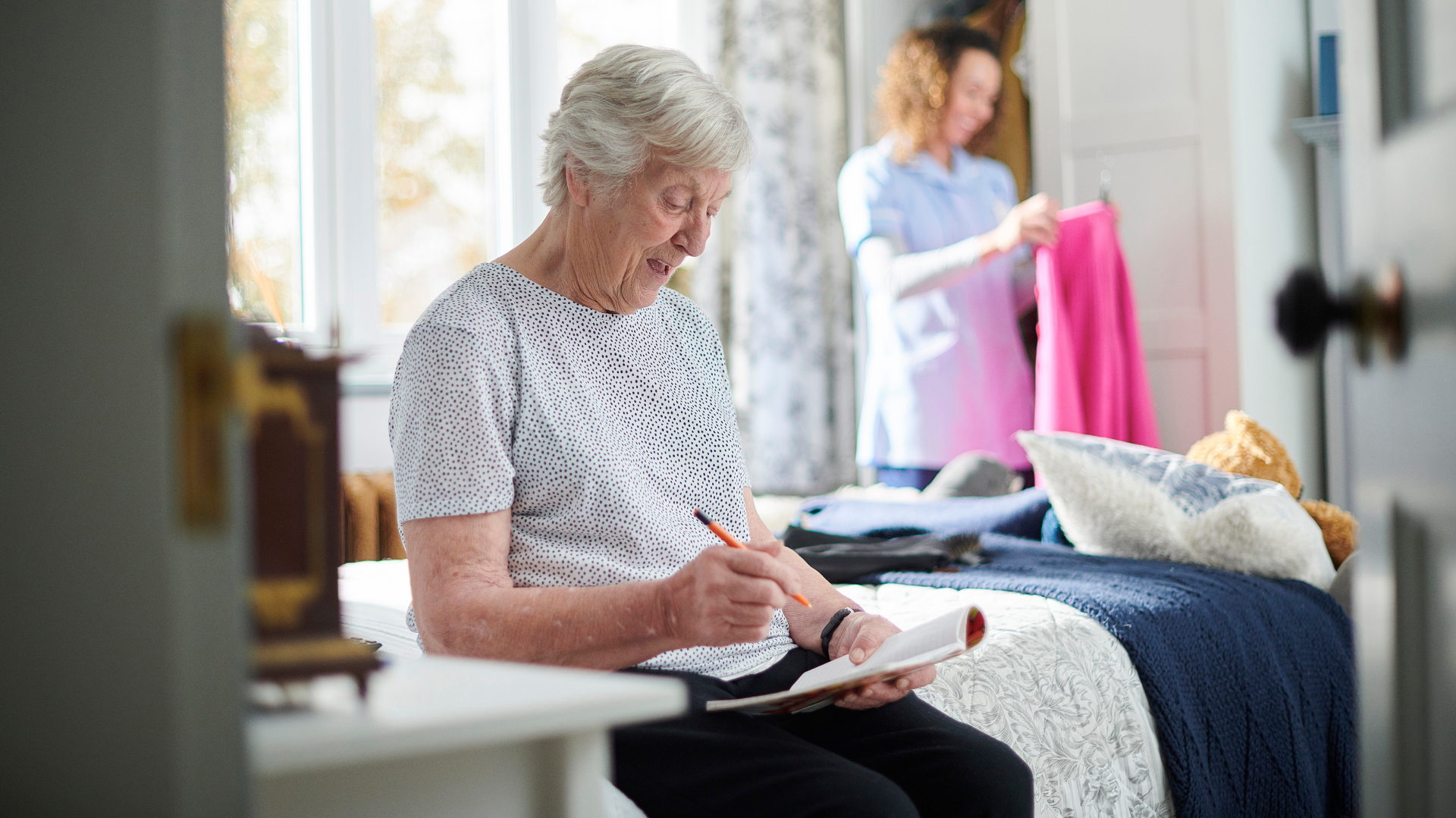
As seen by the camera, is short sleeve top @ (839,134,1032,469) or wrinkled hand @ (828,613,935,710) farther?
short sleeve top @ (839,134,1032,469)

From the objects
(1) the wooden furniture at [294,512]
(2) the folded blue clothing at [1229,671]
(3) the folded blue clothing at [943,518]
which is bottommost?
(2) the folded blue clothing at [1229,671]

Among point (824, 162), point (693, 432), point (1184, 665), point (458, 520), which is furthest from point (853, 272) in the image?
point (458, 520)


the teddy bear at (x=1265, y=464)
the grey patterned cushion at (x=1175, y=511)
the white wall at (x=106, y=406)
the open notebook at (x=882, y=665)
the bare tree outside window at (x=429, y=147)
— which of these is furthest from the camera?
the bare tree outside window at (x=429, y=147)

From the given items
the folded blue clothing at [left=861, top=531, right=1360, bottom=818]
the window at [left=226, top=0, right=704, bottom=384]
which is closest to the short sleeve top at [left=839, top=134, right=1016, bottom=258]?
the window at [left=226, top=0, right=704, bottom=384]

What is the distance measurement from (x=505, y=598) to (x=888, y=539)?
125 centimetres

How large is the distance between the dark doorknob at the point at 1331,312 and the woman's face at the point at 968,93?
7.90 ft

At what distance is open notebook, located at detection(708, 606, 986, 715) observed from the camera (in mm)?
970

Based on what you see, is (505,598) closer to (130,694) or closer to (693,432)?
(693,432)

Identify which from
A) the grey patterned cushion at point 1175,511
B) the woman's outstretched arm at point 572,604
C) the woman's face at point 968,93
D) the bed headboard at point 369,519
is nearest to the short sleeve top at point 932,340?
the woman's face at point 968,93

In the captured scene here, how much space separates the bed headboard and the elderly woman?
141 cm

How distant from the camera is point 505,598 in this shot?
3.40 feet

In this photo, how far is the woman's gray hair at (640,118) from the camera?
4.12ft

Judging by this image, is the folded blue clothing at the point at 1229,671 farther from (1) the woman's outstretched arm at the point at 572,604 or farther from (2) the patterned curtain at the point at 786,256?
(2) the patterned curtain at the point at 786,256

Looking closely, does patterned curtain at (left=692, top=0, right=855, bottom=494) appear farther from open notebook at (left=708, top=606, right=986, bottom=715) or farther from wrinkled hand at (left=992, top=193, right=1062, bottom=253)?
open notebook at (left=708, top=606, right=986, bottom=715)
